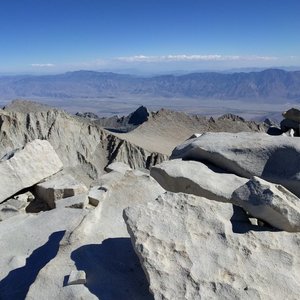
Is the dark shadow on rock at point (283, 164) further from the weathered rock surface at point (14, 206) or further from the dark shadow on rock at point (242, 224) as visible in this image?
the weathered rock surface at point (14, 206)

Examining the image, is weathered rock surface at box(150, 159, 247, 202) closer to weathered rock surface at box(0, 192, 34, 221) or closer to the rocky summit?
the rocky summit

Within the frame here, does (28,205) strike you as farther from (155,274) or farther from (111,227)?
(155,274)

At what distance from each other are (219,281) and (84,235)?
194 centimetres

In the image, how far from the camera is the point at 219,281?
164 inches

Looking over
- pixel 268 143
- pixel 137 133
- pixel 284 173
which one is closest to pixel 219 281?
pixel 284 173

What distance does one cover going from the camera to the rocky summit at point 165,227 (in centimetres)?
430

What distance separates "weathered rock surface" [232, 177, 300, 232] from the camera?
4.86 meters

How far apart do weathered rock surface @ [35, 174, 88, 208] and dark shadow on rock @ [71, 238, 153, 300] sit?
2.96 meters

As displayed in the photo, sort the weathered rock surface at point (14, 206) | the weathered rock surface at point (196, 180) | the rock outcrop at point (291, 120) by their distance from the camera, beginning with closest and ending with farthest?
1. the weathered rock surface at point (196, 180)
2. the weathered rock surface at point (14, 206)
3. the rock outcrop at point (291, 120)

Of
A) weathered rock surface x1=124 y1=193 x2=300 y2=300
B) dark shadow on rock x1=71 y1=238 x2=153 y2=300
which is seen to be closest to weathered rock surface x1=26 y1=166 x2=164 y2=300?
dark shadow on rock x1=71 y1=238 x2=153 y2=300

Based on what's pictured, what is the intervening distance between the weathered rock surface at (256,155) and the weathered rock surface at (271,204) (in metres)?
1.47

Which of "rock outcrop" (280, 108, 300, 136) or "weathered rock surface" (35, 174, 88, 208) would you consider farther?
"rock outcrop" (280, 108, 300, 136)

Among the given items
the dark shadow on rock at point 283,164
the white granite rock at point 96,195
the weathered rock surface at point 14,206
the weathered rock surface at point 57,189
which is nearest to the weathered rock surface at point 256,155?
the dark shadow on rock at point 283,164

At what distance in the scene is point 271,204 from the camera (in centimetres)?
487
